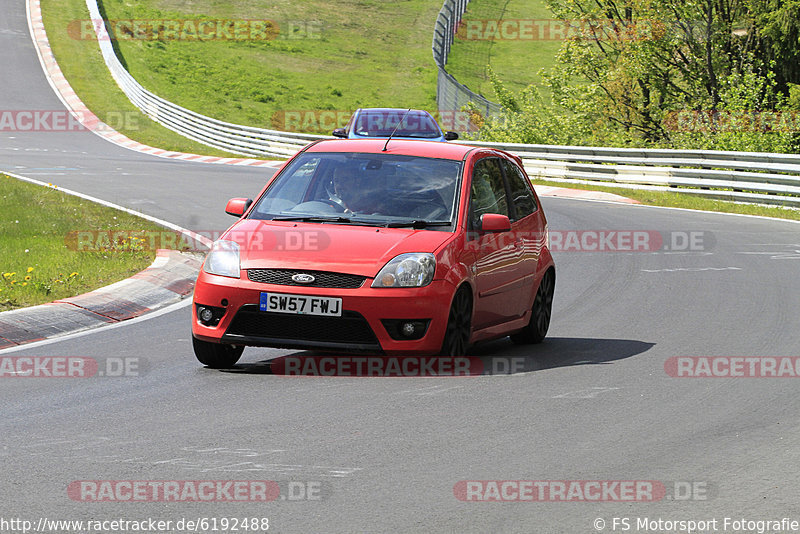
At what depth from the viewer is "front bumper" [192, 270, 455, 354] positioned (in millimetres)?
7875

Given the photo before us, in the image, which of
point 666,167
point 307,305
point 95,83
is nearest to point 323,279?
point 307,305

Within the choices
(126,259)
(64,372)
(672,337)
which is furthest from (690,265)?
(64,372)

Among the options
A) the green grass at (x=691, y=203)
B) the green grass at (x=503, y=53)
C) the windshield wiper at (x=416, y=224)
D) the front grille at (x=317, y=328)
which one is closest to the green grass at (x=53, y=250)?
the front grille at (x=317, y=328)

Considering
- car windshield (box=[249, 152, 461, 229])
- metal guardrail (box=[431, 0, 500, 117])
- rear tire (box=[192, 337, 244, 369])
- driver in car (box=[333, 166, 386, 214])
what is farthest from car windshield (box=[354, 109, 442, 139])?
metal guardrail (box=[431, 0, 500, 117])

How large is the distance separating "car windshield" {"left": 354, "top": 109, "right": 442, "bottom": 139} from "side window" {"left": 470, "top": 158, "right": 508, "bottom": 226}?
1267cm

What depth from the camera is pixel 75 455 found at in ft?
19.5

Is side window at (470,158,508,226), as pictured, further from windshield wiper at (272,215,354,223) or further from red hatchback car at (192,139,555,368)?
windshield wiper at (272,215,354,223)

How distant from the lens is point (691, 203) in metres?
24.6

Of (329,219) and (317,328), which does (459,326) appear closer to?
(317,328)

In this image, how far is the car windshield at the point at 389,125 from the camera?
886 inches

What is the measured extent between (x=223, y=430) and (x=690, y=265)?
995 centimetres

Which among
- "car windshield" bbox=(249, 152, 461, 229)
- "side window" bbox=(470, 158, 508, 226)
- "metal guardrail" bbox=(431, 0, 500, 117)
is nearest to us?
"car windshield" bbox=(249, 152, 461, 229)

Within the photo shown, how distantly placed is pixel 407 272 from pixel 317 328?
2.30ft

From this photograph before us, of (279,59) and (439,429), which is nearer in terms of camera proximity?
(439,429)
